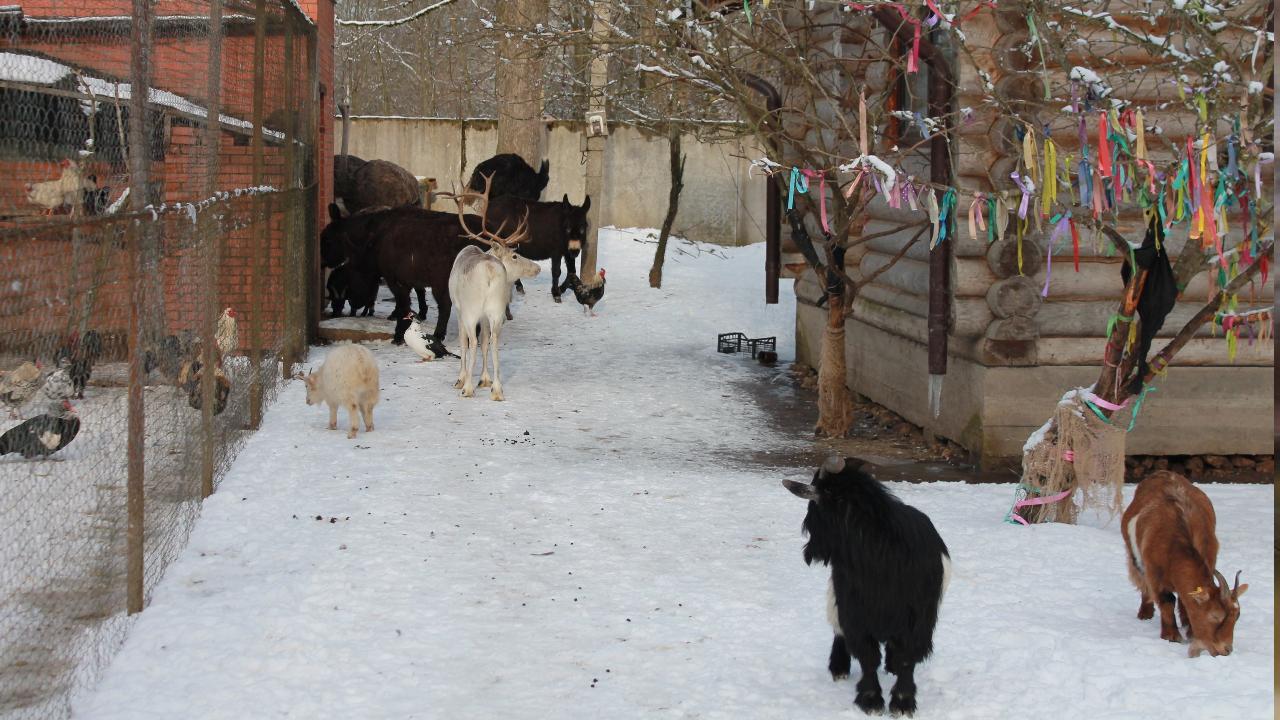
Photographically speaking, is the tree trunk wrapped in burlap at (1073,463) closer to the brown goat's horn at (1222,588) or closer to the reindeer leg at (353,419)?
the brown goat's horn at (1222,588)

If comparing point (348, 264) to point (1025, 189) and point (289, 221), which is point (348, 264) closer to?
point (289, 221)

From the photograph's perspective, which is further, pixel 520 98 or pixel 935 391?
pixel 520 98

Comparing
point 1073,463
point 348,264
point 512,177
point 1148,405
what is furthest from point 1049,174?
point 512,177

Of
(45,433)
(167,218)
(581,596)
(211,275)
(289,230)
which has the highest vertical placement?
(289,230)

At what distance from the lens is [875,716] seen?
523cm

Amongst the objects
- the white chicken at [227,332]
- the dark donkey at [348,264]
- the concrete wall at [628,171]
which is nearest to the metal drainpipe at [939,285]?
the white chicken at [227,332]

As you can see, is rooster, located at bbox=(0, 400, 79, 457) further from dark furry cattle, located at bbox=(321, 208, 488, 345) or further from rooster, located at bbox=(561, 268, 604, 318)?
rooster, located at bbox=(561, 268, 604, 318)

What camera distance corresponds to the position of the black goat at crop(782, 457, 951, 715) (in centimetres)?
518

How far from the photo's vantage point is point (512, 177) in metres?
19.8

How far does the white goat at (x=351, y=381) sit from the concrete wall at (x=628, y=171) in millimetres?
14983

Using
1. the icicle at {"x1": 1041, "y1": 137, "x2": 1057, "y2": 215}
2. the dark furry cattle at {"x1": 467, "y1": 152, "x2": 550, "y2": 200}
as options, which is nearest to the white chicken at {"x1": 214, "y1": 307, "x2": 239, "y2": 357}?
the icicle at {"x1": 1041, "y1": 137, "x2": 1057, "y2": 215}

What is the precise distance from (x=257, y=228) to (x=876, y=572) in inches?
257

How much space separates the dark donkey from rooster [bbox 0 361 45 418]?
30.5 ft

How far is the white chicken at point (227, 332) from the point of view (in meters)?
10.2
